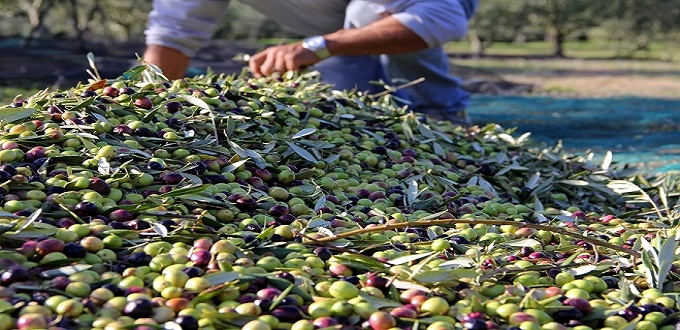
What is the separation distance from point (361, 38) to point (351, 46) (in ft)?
0.20

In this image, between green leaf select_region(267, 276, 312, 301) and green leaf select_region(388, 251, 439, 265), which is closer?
green leaf select_region(267, 276, 312, 301)

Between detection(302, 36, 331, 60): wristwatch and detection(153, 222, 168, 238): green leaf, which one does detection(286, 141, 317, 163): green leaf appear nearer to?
detection(153, 222, 168, 238): green leaf

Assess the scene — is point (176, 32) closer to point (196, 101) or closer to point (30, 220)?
point (196, 101)

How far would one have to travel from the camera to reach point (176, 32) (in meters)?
3.89

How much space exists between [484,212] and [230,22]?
1630 centimetres

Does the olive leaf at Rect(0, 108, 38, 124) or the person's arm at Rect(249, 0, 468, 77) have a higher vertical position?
the person's arm at Rect(249, 0, 468, 77)

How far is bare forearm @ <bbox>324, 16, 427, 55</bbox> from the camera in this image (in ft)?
10.9

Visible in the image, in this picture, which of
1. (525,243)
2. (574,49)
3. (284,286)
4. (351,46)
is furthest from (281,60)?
(574,49)

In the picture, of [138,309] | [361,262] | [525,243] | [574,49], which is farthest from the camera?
[574,49]

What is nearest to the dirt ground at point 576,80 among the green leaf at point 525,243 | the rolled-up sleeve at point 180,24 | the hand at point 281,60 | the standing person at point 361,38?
the standing person at point 361,38

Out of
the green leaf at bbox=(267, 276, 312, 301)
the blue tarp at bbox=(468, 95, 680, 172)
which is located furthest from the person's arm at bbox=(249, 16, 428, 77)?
the green leaf at bbox=(267, 276, 312, 301)

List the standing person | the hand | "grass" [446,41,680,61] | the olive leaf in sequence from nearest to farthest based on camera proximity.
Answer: the olive leaf → the hand → the standing person → "grass" [446,41,680,61]

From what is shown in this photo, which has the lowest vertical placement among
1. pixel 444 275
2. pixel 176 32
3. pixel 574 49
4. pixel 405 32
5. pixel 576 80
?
pixel 574 49

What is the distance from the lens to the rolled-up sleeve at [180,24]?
3896mm
